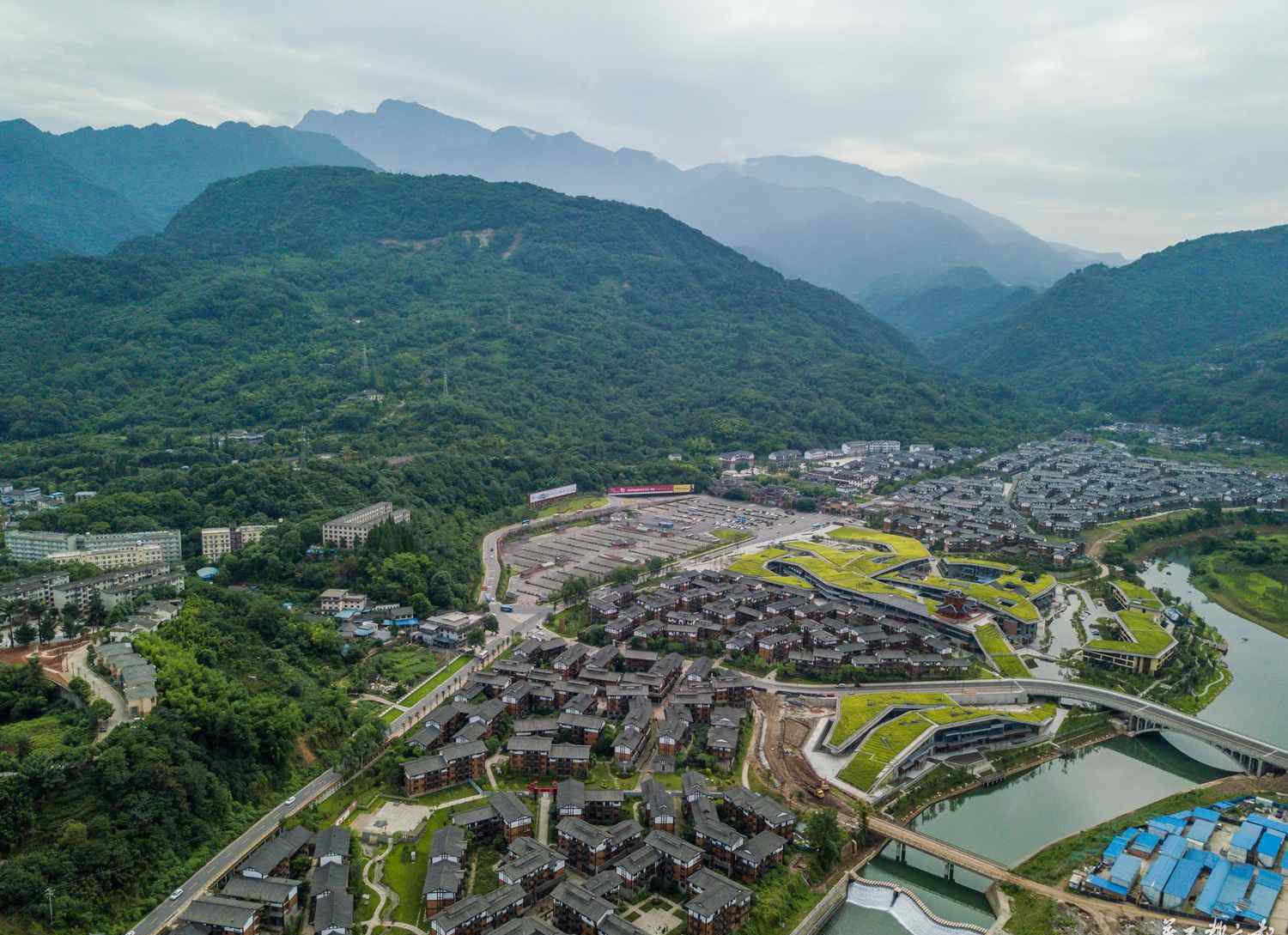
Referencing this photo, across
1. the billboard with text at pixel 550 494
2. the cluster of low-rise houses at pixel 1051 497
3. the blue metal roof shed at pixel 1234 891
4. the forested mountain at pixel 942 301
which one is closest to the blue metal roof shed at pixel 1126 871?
the blue metal roof shed at pixel 1234 891

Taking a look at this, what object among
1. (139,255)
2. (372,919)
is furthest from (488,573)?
(139,255)

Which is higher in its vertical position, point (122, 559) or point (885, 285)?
point (885, 285)

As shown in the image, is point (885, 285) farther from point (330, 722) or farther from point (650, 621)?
point (330, 722)

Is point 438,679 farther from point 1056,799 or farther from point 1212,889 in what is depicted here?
point 1212,889

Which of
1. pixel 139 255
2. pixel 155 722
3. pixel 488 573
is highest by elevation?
pixel 139 255

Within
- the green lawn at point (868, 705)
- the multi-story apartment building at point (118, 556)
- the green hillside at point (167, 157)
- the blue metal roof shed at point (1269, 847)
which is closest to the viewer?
the blue metal roof shed at point (1269, 847)

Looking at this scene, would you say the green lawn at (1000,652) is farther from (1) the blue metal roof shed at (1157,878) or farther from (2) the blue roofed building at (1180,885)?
(2) the blue roofed building at (1180,885)

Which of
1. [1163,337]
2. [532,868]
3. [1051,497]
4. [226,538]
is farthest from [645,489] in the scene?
[1163,337]
